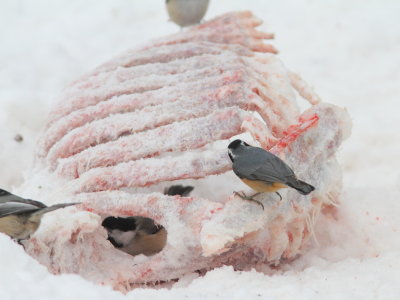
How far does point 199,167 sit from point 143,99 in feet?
1.83

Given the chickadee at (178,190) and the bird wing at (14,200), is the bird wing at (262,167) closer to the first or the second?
the chickadee at (178,190)

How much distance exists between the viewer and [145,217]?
2.97 m

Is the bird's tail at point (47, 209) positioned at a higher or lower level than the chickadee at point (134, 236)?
higher

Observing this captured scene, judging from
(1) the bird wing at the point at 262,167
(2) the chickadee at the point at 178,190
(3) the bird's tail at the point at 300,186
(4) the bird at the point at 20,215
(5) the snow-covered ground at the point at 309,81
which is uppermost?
(1) the bird wing at the point at 262,167

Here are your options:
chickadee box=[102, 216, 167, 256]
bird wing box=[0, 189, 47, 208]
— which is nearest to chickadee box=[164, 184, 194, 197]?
chickadee box=[102, 216, 167, 256]

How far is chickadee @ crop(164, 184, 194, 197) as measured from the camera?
3.16 metres

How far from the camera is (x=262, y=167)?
2631 mm

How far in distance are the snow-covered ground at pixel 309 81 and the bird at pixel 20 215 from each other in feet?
1.28

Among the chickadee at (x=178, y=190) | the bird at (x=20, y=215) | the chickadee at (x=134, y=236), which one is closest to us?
the bird at (x=20, y=215)

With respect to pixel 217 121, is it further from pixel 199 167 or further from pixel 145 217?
pixel 145 217

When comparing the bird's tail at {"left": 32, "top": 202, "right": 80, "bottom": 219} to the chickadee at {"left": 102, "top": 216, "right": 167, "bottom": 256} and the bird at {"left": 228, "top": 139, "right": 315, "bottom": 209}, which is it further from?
the bird at {"left": 228, "top": 139, "right": 315, "bottom": 209}

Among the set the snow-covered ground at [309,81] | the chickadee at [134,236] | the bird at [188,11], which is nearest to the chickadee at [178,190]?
the chickadee at [134,236]

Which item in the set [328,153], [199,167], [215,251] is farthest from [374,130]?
[215,251]

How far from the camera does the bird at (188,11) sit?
5.42 metres
